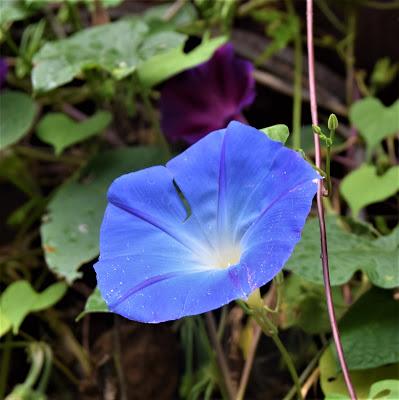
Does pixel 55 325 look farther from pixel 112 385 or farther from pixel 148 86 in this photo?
pixel 148 86

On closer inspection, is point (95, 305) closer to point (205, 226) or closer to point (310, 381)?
point (205, 226)

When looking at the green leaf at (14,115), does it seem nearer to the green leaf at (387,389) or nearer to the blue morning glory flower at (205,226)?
the blue morning glory flower at (205,226)

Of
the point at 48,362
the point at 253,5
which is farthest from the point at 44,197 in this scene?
the point at 253,5

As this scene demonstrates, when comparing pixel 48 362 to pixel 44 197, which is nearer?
pixel 48 362

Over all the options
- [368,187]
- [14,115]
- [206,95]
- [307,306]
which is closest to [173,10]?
[206,95]

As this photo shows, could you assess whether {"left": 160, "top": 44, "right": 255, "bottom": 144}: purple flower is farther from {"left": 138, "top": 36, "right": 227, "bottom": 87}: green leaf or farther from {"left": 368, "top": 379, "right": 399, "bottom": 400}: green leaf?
{"left": 368, "top": 379, "right": 399, "bottom": 400}: green leaf

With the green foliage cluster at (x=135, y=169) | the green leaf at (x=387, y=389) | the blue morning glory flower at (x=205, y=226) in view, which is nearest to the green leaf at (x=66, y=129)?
the green foliage cluster at (x=135, y=169)
